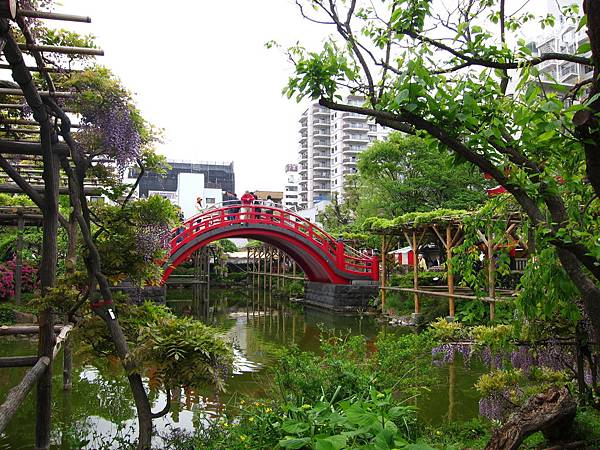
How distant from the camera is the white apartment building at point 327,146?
50812 millimetres

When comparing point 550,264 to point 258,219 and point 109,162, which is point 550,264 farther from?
point 258,219

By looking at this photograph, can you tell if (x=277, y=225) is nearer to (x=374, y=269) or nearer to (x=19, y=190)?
(x=374, y=269)

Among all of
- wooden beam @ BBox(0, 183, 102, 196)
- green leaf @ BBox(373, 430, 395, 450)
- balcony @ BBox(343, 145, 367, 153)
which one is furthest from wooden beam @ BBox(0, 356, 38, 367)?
balcony @ BBox(343, 145, 367, 153)

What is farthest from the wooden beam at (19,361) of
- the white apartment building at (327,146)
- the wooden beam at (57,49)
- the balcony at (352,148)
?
the balcony at (352,148)

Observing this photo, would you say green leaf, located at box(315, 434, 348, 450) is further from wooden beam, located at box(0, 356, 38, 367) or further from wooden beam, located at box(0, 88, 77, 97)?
wooden beam, located at box(0, 88, 77, 97)

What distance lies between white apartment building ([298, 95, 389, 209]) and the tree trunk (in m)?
47.6

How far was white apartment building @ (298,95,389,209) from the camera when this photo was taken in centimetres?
5081

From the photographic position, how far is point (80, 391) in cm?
627

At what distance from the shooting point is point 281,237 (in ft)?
55.0

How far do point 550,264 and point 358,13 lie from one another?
1.92 meters

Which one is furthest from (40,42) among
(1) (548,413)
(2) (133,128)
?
(1) (548,413)

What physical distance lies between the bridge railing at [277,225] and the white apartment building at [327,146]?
33232 millimetres

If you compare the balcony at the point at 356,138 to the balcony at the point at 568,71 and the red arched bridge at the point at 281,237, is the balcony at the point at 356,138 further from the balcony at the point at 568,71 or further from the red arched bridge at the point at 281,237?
the red arched bridge at the point at 281,237

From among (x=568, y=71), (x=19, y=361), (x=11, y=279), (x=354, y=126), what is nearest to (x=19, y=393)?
(x=19, y=361)
